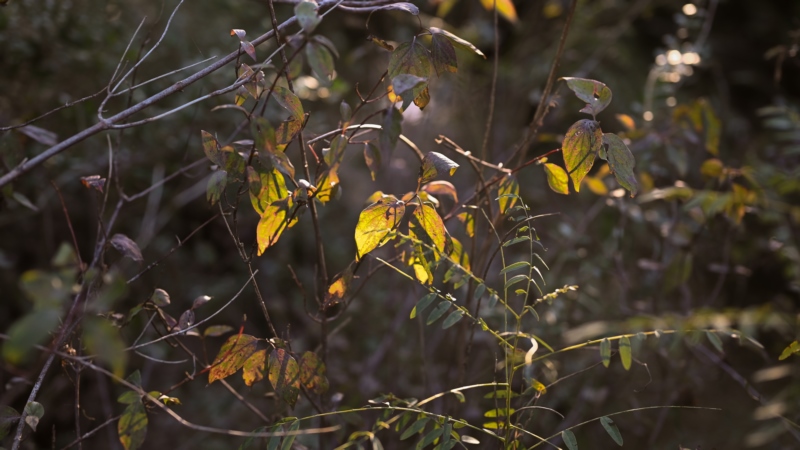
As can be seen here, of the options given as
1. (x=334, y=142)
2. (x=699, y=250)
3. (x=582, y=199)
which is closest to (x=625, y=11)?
(x=582, y=199)

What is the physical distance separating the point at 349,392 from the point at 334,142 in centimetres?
149

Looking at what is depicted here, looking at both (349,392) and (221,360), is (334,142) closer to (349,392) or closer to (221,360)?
(221,360)

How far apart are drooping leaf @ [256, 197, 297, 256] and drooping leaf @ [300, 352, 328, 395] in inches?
9.3

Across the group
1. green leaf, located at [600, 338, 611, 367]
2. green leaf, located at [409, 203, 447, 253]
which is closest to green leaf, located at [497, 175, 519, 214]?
green leaf, located at [409, 203, 447, 253]

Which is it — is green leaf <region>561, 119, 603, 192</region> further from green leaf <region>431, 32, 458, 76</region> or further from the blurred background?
the blurred background

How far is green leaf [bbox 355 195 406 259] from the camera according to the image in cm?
105

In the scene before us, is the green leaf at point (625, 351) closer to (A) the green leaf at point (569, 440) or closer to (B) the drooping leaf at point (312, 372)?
(A) the green leaf at point (569, 440)

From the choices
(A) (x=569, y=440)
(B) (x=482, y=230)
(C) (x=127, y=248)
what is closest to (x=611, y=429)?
(A) (x=569, y=440)

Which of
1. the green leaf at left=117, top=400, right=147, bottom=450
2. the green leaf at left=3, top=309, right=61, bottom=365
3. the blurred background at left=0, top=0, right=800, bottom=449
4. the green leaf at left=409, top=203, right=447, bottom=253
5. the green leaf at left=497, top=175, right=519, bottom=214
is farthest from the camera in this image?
the blurred background at left=0, top=0, right=800, bottom=449

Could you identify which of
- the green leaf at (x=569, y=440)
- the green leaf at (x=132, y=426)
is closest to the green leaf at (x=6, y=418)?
the green leaf at (x=132, y=426)

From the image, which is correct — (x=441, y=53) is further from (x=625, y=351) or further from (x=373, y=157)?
(x=625, y=351)

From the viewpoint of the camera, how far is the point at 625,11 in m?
3.51

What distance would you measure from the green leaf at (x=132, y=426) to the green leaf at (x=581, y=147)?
0.75m

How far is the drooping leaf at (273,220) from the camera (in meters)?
1.03
